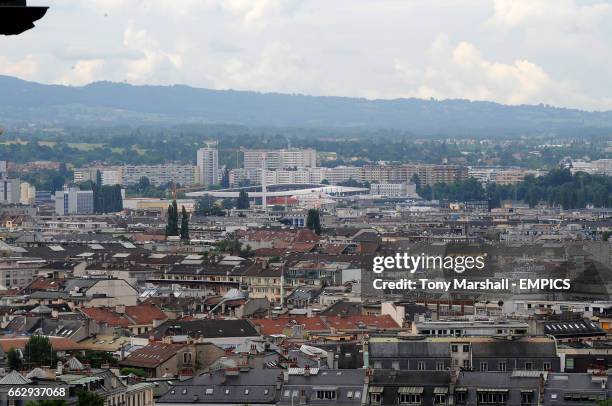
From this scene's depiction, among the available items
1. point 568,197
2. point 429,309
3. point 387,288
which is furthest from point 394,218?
point 429,309

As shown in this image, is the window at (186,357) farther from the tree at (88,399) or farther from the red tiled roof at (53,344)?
the tree at (88,399)

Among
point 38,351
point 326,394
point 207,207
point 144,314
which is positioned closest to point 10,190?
point 207,207

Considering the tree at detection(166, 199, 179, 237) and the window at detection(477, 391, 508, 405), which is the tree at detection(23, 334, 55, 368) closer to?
the window at detection(477, 391, 508, 405)

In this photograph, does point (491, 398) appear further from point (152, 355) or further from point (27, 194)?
point (27, 194)

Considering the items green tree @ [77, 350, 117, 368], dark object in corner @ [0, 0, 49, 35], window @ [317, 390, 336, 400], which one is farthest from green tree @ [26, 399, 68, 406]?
dark object in corner @ [0, 0, 49, 35]

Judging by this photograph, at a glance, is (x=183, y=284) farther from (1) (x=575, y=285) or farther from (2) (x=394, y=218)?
(2) (x=394, y=218)
